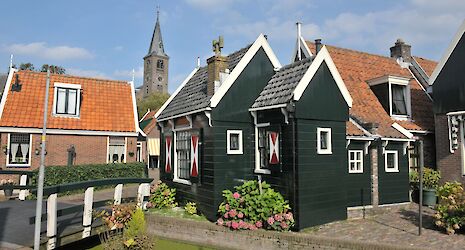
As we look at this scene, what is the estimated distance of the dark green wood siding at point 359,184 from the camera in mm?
12727

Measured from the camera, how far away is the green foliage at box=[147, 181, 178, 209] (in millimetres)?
14164

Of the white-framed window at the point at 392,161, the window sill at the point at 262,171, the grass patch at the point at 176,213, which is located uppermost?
the white-framed window at the point at 392,161

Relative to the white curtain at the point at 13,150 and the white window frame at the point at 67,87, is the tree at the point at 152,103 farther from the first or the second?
the white curtain at the point at 13,150

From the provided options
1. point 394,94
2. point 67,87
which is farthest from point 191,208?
point 67,87

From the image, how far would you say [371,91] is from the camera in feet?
55.5

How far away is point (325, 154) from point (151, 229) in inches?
268

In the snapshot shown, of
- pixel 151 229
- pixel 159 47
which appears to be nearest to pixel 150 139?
pixel 151 229

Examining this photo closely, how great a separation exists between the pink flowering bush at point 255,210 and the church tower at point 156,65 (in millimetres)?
89100

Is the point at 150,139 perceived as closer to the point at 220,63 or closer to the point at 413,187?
the point at 220,63

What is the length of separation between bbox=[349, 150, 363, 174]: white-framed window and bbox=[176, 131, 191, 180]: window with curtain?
6.41m

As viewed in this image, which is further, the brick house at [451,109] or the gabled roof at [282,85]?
the brick house at [451,109]

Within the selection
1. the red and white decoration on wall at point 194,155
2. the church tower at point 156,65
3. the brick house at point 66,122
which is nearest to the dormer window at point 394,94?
the red and white decoration on wall at point 194,155

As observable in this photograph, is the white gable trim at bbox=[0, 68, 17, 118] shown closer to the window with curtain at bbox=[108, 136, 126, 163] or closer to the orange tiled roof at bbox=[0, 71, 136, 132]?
the orange tiled roof at bbox=[0, 71, 136, 132]

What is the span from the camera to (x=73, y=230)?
9.88 meters
